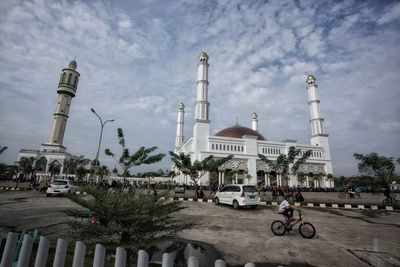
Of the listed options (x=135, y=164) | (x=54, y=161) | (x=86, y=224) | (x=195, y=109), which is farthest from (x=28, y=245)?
(x=54, y=161)

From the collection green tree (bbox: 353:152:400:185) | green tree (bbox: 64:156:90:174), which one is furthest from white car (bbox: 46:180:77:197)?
green tree (bbox: 64:156:90:174)

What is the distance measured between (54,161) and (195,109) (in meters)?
44.0

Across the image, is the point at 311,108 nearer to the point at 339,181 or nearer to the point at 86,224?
the point at 339,181

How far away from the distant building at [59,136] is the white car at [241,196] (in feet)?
201

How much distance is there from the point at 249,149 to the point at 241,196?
37541mm

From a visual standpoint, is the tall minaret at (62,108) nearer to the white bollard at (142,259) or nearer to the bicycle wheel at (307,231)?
the bicycle wheel at (307,231)

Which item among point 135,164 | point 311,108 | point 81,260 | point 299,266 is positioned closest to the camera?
point 81,260

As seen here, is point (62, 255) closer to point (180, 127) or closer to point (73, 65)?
point (180, 127)

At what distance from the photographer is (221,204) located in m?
16.2

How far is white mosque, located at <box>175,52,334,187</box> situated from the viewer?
1842 inches

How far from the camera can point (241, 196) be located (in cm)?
1343

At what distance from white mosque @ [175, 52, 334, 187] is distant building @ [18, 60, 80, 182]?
3648 centimetres

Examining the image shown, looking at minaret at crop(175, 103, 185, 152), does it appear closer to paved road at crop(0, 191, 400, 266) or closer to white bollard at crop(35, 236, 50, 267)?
paved road at crop(0, 191, 400, 266)

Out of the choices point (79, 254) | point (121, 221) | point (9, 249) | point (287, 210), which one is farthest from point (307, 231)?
point (9, 249)
